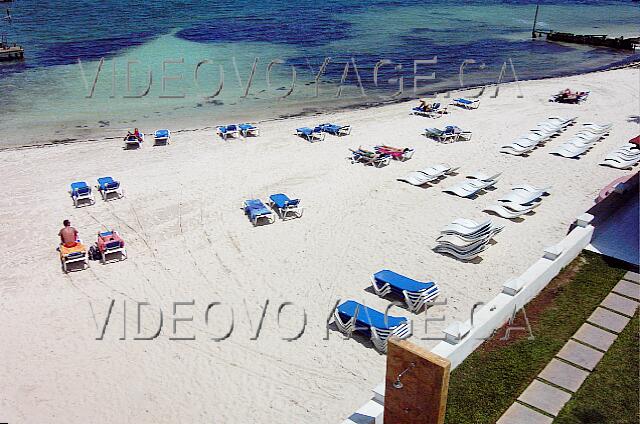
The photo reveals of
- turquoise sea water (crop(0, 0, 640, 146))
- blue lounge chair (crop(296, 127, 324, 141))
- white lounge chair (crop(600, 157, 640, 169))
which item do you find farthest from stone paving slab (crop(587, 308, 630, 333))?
turquoise sea water (crop(0, 0, 640, 146))

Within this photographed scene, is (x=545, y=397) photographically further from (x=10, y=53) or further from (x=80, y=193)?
(x=10, y=53)

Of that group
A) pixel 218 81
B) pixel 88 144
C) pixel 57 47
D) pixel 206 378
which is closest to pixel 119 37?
pixel 57 47

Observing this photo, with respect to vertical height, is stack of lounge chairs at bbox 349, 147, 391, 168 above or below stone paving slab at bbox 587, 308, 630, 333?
above

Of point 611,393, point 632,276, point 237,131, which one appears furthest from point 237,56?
point 611,393

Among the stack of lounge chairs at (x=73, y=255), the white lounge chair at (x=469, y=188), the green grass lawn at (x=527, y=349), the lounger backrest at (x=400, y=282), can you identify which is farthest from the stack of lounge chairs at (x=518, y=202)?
the stack of lounge chairs at (x=73, y=255)

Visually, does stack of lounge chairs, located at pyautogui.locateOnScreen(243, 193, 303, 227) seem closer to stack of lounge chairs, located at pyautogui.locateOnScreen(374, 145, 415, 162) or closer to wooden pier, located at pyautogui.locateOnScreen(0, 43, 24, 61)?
stack of lounge chairs, located at pyautogui.locateOnScreen(374, 145, 415, 162)

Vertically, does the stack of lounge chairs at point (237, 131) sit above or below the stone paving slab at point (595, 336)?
above

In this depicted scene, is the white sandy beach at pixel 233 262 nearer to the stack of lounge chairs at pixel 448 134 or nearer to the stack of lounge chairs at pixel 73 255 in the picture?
the stack of lounge chairs at pixel 73 255
